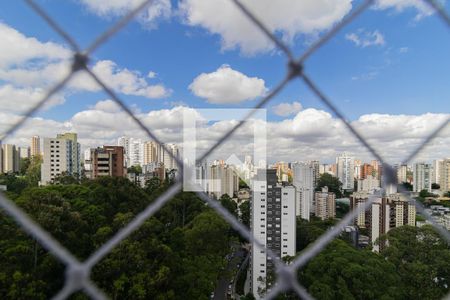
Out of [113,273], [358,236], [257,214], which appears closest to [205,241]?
[257,214]

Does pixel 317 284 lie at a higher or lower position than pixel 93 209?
lower

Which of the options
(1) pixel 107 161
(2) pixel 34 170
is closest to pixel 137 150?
(1) pixel 107 161

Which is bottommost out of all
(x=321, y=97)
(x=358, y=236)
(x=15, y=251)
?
(x=358, y=236)

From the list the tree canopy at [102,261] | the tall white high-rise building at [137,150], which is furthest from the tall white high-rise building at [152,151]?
the tree canopy at [102,261]

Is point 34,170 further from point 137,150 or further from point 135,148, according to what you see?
point 137,150

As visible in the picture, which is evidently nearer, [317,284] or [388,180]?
[388,180]

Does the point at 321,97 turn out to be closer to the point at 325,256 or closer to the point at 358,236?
the point at 325,256

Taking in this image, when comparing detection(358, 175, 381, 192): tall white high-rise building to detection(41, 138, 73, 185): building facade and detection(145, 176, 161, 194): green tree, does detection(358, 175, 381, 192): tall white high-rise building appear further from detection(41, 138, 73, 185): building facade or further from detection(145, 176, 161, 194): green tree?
detection(41, 138, 73, 185): building facade

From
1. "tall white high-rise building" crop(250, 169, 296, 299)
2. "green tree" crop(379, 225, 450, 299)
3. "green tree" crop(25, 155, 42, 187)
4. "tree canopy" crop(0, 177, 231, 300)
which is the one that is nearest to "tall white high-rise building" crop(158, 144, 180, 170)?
"tree canopy" crop(0, 177, 231, 300)
